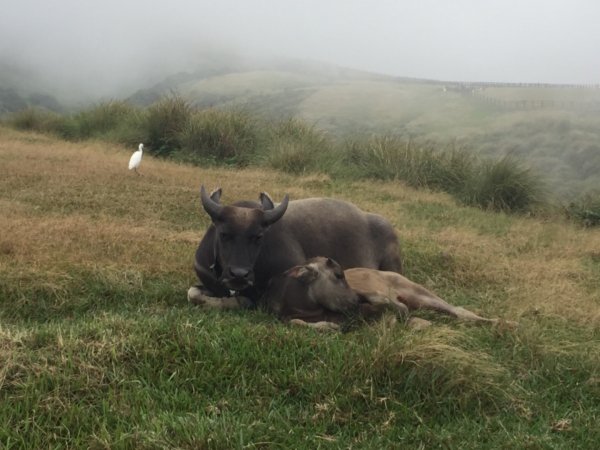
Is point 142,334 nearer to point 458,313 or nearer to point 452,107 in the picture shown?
point 458,313

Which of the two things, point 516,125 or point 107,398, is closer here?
point 107,398

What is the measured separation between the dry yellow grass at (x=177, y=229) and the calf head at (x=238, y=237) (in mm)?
1012

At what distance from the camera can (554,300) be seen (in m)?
6.16

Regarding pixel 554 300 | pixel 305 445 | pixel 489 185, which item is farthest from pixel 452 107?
pixel 305 445

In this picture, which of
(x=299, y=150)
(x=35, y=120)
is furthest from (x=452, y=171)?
(x=35, y=120)

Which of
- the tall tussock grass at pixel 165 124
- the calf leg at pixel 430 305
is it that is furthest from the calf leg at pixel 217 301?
the tall tussock grass at pixel 165 124

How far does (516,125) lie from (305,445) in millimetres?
18266

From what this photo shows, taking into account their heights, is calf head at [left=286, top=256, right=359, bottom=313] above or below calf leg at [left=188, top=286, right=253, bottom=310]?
above

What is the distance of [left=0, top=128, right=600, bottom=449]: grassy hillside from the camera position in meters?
3.38

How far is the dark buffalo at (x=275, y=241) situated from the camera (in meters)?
5.27

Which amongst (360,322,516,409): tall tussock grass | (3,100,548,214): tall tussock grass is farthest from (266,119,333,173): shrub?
(360,322,516,409): tall tussock grass

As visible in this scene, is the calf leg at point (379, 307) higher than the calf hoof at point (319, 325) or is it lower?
higher

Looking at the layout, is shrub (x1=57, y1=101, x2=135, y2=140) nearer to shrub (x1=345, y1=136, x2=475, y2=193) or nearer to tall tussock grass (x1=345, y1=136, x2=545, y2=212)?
tall tussock grass (x1=345, y1=136, x2=545, y2=212)

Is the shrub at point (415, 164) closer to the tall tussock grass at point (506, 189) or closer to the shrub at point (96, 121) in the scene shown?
the tall tussock grass at point (506, 189)
